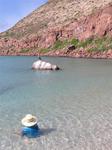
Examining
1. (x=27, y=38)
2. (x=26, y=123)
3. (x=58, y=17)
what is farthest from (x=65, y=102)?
(x=58, y=17)

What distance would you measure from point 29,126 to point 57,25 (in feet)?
334

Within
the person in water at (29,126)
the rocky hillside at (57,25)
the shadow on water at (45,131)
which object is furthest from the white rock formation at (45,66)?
the rocky hillside at (57,25)

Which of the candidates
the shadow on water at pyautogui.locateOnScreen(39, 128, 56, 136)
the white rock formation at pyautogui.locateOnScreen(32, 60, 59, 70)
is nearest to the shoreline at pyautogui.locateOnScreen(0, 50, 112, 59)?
the white rock formation at pyautogui.locateOnScreen(32, 60, 59, 70)

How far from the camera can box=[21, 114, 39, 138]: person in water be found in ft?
59.2

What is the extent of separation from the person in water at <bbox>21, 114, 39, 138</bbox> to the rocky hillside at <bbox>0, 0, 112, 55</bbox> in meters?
74.8

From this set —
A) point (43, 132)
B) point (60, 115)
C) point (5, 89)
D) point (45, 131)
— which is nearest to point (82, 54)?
point (5, 89)

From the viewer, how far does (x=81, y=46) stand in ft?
306

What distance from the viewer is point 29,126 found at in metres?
18.1

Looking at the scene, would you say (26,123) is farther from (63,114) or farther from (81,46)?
(81,46)

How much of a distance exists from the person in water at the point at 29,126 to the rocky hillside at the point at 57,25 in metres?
74.8

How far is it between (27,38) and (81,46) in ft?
104

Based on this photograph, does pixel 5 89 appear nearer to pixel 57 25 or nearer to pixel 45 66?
pixel 45 66

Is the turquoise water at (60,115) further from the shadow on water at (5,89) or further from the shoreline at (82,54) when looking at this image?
the shoreline at (82,54)

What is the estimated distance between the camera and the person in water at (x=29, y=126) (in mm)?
18031
